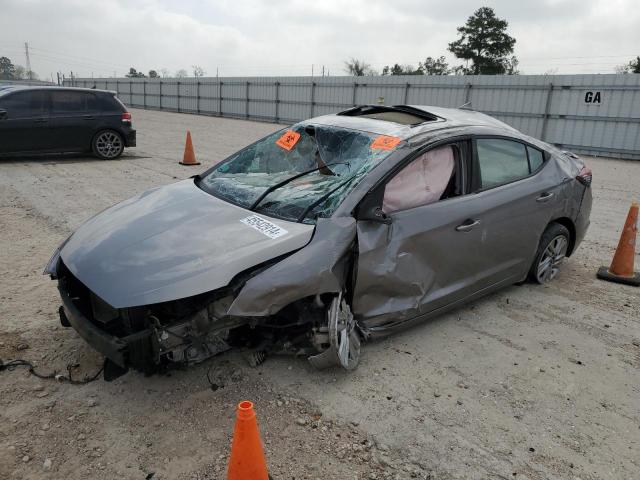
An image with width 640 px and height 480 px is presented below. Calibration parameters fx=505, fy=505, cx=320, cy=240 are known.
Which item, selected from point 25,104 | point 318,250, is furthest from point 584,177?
point 25,104

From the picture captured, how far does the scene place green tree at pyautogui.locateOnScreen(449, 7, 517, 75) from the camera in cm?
4641

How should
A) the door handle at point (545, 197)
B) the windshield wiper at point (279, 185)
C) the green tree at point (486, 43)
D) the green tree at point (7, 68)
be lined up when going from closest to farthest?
1. the windshield wiper at point (279, 185)
2. the door handle at point (545, 197)
3. the green tree at point (486, 43)
4. the green tree at point (7, 68)

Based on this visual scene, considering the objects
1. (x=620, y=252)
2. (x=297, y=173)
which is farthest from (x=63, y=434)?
(x=620, y=252)

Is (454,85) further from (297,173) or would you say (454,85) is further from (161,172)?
(297,173)

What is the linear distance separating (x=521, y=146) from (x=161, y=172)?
7.31m

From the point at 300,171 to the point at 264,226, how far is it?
0.74 meters

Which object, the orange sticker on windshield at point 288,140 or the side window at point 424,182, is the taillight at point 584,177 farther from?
the orange sticker on windshield at point 288,140

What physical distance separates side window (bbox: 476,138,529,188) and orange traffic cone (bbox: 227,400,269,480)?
2.60 m

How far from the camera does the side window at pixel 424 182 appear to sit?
3329mm

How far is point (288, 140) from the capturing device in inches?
159

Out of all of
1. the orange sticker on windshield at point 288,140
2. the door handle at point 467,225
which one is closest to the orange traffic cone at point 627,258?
the door handle at point 467,225

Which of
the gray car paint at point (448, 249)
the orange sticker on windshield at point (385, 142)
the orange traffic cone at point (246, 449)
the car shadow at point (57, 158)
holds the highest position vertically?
the orange sticker on windshield at point (385, 142)

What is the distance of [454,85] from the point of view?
18906mm

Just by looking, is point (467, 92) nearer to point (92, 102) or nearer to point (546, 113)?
point (546, 113)
